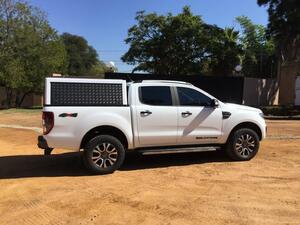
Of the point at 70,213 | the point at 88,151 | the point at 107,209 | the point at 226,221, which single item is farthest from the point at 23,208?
the point at 226,221

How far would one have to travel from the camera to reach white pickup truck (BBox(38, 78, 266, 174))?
845 cm

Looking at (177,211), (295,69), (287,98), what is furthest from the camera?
(287,98)

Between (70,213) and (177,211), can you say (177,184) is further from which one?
(70,213)

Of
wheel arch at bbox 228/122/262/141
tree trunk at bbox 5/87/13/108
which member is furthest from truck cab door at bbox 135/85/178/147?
tree trunk at bbox 5/87/13/108

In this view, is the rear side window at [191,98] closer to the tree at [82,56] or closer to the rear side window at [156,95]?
the rear side window at [156,95]

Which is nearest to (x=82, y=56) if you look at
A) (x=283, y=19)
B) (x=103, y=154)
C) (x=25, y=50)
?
(x=25, y=50)

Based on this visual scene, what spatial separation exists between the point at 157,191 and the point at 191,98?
114 inches

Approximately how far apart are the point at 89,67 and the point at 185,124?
67543 mm

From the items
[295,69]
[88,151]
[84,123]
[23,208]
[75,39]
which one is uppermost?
[75,39]

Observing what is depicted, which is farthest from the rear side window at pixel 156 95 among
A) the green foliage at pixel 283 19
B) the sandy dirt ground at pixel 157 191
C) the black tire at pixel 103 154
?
the green foliage at pixel 283 19

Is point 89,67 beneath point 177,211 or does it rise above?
above

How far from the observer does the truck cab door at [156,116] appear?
29.3 ft

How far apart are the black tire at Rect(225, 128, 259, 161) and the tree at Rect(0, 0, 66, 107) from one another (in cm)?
2551

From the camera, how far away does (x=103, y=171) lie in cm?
859
